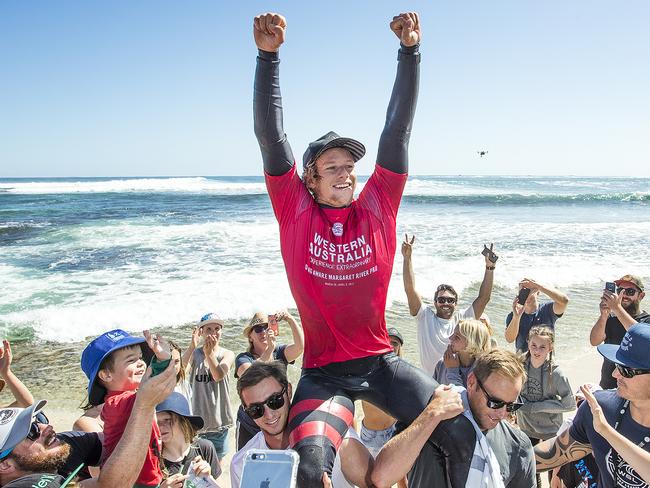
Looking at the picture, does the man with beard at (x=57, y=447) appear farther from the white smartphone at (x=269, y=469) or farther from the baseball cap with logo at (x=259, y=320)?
the baseball cap with logo at (x=259, y=320)

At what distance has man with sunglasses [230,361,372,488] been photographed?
93.0 inches

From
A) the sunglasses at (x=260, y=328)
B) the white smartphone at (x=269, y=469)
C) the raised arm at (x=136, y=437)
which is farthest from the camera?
the sunglasses at (x=260, y=328)

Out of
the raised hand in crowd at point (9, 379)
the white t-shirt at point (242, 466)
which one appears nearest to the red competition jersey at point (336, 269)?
the white t-shirt at point (242, 466)

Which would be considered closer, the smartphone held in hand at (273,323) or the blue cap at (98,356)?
the blue cap at (98,356)

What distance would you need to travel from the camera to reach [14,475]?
2.08 meters

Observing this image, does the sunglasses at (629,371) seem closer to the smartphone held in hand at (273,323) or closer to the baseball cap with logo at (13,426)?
the smartphone held in hand at (273,323)

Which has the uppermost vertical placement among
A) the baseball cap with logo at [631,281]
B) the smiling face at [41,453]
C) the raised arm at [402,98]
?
the raised arm at [402,98]

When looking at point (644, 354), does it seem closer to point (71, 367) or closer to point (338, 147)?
point (338, 147)

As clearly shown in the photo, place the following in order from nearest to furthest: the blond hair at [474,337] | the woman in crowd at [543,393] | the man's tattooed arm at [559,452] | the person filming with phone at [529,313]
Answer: the man's tattooed arm at [559,452], the blond hair at [474,337], the woman in crowd at [543,393], the person filming with phone at [529,313]

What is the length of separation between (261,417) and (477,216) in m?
28.1

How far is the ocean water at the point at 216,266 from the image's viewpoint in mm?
9297

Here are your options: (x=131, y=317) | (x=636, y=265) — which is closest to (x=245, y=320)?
(x=131, y=317)

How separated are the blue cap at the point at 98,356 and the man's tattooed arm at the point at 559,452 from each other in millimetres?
2578

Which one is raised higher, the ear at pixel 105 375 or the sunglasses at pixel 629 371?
the sunglasses at pixel 629 371
